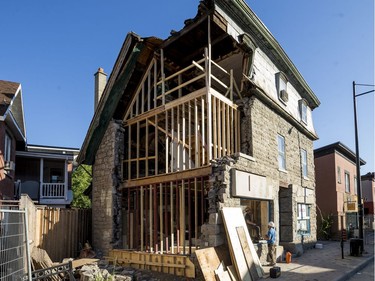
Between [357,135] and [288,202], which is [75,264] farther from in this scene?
[357,135]

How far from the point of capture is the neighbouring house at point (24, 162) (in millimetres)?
16500

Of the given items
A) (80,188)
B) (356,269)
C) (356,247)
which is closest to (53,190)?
(80,188)

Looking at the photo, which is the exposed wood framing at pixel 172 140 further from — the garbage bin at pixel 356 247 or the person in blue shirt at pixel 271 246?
the garbage bin at pixel 356 247

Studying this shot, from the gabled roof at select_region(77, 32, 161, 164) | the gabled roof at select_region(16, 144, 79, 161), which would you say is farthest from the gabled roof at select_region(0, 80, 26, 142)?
the gabled roof at select_region(77, 32, 161, 164)

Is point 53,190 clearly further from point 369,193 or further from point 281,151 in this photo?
point 369,193

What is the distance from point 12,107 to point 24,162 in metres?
6.41

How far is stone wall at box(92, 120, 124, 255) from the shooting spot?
12.9 metres

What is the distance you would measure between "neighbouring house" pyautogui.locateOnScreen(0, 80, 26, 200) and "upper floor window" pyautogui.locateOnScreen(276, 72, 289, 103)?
12767 mm

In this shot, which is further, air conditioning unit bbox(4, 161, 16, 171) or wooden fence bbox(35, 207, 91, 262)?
air conditioning unit bbox(4, 161, 16, 171)

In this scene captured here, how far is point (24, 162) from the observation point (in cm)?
2402

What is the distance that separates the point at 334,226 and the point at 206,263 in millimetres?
17081

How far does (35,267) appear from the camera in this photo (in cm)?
958

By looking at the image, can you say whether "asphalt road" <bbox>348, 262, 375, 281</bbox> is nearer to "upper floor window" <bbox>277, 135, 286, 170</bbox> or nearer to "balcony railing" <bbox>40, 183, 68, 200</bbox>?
"upper floor window" <bbox>277, 135, 286, 170</bbox>

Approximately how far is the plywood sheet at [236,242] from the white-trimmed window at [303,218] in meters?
6.43
